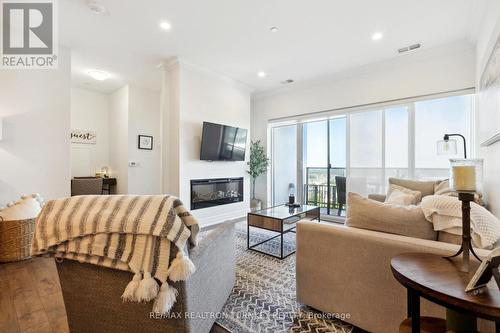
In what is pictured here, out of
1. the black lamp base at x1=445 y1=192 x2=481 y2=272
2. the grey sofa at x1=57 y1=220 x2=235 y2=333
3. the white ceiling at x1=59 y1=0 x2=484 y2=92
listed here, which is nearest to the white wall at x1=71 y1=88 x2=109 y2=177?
the white ceiling at x1=59 y1=0 x2=484 y2=92

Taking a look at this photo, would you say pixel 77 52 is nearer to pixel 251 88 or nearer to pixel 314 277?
pixel 251 88

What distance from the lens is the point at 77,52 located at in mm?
3686

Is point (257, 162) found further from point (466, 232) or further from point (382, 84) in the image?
point (466, 232)

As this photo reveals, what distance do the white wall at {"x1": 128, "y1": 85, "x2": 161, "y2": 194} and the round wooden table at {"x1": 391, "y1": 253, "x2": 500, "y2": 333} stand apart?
201 inches

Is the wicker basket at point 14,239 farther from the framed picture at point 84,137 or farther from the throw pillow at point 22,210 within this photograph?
the framed picture at point 84,137

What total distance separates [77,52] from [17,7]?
40.6 inches

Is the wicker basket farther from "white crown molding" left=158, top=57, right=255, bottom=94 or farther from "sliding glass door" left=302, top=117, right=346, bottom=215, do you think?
"sliding glass door" left=302, top=117, right=346, bottom=215

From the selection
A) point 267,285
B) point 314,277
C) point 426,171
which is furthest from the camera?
point 426,171

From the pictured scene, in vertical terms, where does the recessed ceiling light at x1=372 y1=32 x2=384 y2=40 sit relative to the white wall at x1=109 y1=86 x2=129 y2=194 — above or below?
above

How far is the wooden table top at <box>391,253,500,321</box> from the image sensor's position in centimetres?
75

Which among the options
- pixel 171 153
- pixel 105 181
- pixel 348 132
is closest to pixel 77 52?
pixel 171 153

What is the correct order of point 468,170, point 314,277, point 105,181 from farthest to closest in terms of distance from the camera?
point 105,181, point 314,277, point 468,170

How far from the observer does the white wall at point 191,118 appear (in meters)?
3.98

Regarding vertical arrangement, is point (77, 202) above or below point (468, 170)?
below
